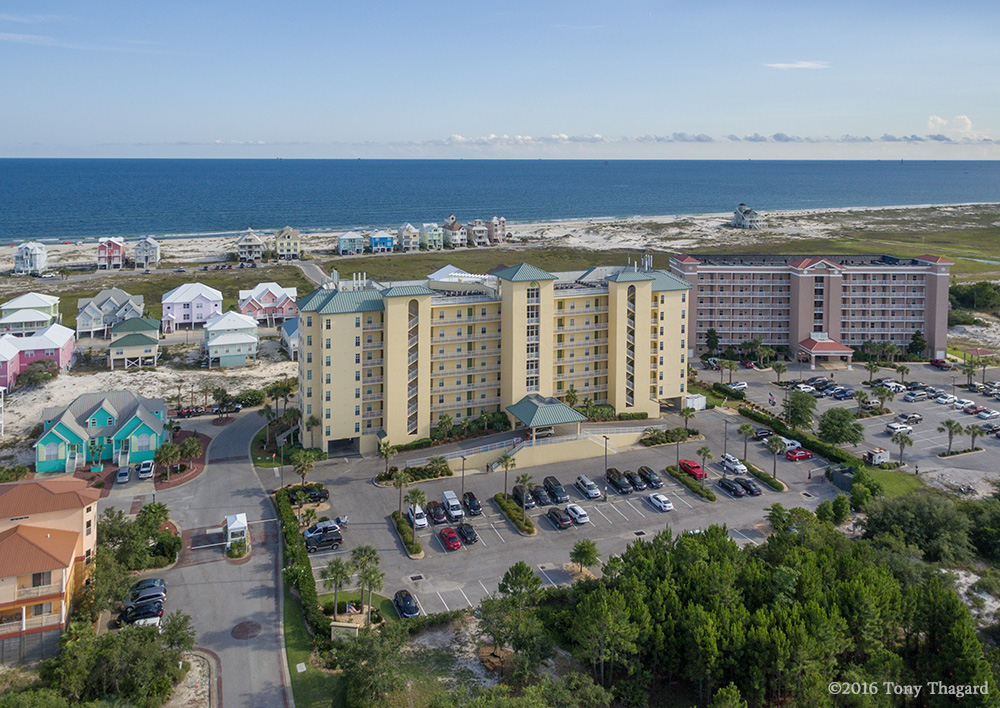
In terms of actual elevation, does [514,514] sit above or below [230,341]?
below

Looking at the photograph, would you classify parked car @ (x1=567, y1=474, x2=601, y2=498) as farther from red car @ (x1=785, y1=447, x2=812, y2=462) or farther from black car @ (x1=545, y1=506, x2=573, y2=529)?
red car @ (x1=785, y1=447, x2=812, y2=462)

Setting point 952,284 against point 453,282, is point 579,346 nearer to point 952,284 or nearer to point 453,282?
point 453,282

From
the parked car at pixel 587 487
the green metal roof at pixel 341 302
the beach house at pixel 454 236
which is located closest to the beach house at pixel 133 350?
the green metal roof at pixel 341 302

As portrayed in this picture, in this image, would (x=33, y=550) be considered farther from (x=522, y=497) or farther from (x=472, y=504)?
(x=522, y=497)

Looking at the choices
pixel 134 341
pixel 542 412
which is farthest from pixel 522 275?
pixel 134 341

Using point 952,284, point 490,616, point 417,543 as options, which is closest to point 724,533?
point 490,616
